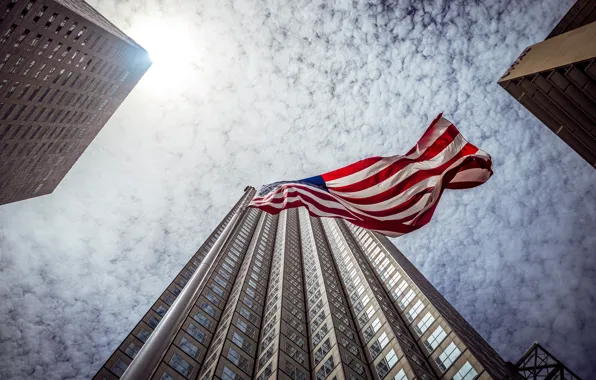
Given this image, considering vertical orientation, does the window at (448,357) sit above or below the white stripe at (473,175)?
below

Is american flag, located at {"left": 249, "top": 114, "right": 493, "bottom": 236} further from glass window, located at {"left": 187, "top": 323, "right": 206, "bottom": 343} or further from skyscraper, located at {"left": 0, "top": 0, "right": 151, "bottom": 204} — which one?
skyscraper, located at {"left": 0, "top": 0, "right": 151, "bottom": 204}

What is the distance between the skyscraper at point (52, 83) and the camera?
57.7 meters

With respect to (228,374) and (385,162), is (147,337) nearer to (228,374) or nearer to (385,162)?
(228,374)

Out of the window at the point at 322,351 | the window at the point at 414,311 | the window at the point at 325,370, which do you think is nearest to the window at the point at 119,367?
the window at the point at 325,370

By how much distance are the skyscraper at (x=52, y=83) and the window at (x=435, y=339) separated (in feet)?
265

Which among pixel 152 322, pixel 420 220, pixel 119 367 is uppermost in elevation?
pixel 420 220

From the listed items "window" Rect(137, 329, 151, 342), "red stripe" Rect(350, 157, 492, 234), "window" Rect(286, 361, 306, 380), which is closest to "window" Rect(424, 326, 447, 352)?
"window" Rect(286, 361, 306, 380)

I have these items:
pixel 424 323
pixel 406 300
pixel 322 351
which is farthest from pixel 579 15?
pixel 406 300

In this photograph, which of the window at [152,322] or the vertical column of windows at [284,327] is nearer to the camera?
the vertical column of windows at [284,327]

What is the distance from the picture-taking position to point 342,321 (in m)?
49.5

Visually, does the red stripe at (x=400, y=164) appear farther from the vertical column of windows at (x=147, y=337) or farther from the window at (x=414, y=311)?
the window at (x=414, y=311)

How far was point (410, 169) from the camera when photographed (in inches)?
640

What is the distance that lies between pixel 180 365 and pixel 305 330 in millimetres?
20480

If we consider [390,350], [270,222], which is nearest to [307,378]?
[390,350]
